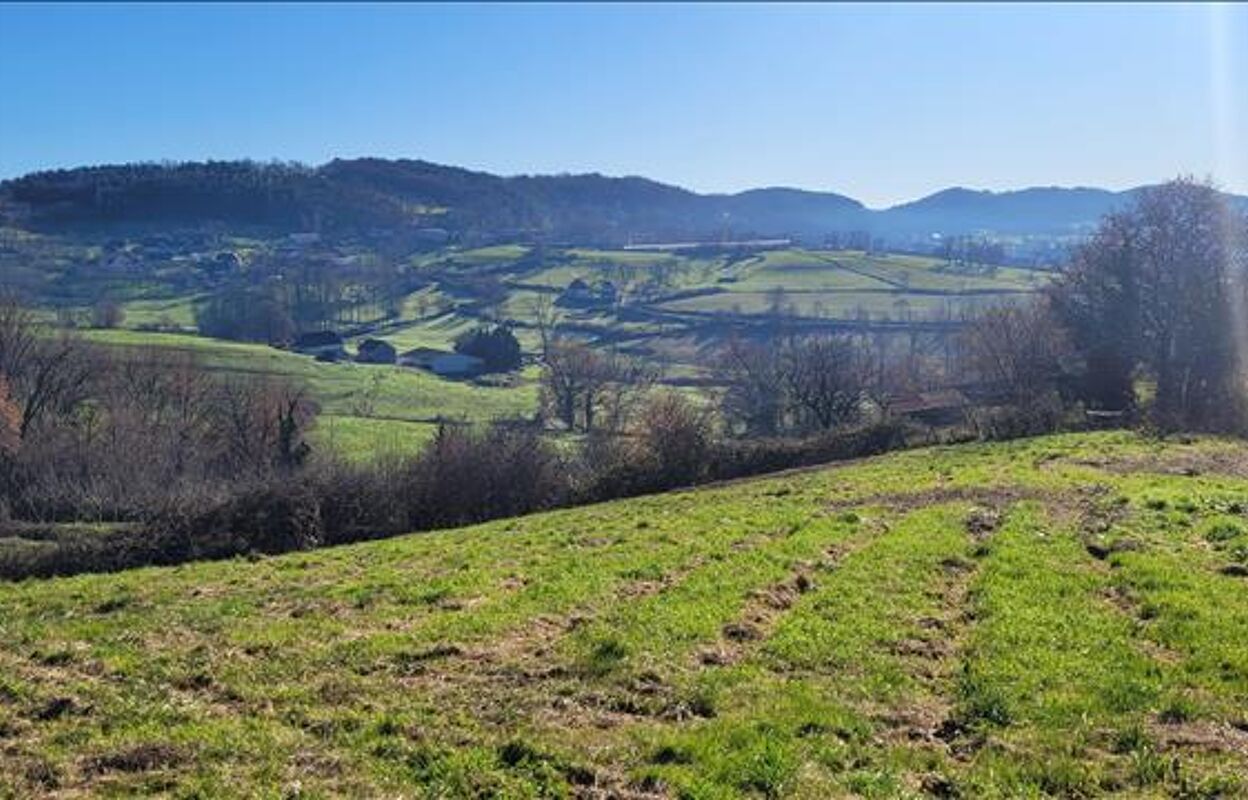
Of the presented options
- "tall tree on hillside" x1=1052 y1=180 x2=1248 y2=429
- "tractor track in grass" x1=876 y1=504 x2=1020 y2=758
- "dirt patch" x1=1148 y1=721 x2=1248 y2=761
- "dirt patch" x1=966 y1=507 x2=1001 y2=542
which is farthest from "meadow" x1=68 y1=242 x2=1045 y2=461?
"dirt patch" x1=1148 y1=721 x2=1248 y2=761

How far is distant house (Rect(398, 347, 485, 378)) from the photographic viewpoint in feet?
432

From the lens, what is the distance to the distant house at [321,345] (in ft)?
450

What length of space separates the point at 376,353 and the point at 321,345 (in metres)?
8.96

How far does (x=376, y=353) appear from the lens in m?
141

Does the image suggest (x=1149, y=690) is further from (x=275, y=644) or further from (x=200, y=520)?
(x=200, y=520)

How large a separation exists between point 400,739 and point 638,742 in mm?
2442

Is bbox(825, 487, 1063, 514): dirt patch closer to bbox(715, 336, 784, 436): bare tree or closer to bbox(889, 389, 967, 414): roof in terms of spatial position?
bbox(889, 389, 967, 414): roof

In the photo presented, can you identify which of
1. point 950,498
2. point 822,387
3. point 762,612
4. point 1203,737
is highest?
point 1203,737

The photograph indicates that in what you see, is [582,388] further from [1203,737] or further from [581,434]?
[1203,737]

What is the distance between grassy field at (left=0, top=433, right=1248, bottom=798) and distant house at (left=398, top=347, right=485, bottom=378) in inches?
4299

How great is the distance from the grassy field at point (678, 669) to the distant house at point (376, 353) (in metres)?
119

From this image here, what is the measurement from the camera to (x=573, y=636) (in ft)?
47.7

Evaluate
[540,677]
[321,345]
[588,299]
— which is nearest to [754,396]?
[540,677]

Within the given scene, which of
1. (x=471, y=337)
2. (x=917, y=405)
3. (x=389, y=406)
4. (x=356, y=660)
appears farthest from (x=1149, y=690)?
(x=471, y=337)
